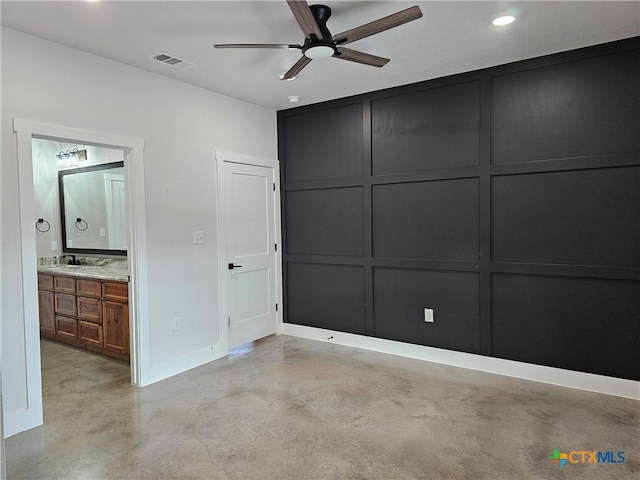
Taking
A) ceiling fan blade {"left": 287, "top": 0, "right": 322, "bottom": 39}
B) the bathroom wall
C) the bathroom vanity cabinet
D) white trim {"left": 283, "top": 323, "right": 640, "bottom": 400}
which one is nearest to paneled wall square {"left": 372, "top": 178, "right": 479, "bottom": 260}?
white trim {"left": 283, "top": 323, "right": 640, "bottom": 400}

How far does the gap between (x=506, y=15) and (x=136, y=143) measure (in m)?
2.94

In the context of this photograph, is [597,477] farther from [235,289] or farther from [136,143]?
[136,143]

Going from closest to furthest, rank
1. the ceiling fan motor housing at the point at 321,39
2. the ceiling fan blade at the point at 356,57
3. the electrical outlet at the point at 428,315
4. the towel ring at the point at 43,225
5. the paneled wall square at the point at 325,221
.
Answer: the ceiling fan motor housing at the point at 321,39
the ceiling fan blade at the point at 356,57
the electrical outlet at the point at 428,315
the paneled wall square at the point at 325,221
the towel ring at the point at 43,225

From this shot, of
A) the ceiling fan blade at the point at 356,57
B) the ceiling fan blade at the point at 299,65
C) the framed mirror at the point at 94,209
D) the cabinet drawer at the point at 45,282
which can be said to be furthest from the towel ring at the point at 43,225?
the ceiling fan blade at the point at 356,57

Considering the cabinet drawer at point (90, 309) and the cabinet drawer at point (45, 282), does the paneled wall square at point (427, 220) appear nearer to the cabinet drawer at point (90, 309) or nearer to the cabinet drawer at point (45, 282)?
the cabinet drawer at point (90, 309)

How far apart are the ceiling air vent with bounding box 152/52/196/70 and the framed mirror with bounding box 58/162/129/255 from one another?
1811 mm

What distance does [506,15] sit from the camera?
2723 millimetres

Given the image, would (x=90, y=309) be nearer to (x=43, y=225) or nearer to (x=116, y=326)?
(x=116, y=326)

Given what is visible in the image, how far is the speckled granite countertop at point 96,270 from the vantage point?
410 cm

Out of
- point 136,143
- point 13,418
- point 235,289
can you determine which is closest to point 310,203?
point 235,289

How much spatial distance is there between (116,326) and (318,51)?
3.13 m

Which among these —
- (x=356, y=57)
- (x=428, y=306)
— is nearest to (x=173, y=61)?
(x=356, y=57)

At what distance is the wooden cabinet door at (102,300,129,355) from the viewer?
155 inches

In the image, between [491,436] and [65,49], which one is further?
[65,49]
